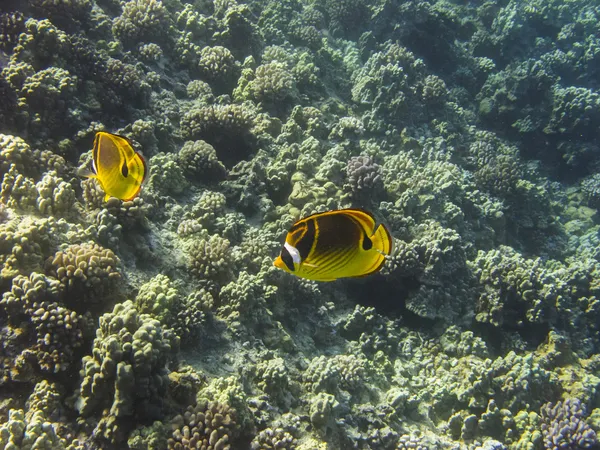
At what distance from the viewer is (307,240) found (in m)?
1.82

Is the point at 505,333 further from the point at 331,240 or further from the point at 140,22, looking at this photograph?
the point at 140,22

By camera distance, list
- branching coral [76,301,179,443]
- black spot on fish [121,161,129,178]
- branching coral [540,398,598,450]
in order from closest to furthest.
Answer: black spot on fish [121,161,129,178] → branching coral [76,301,179,443] → branching coral [540,398,598,450]

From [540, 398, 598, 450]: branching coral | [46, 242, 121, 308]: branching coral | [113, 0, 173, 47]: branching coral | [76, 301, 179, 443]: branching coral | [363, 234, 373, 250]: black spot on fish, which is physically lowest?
[540, 398, 598, 450]: branching coral

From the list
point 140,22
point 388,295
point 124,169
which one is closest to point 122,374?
point 124,169

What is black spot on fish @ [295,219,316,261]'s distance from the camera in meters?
1.81

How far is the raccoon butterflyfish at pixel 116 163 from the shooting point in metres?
2.50

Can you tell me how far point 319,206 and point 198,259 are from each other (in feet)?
7.03

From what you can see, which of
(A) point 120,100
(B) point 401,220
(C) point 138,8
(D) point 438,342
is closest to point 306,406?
(D) point 438,342

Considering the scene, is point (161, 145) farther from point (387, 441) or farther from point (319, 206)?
point (387, 441)

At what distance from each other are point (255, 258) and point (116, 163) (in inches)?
115

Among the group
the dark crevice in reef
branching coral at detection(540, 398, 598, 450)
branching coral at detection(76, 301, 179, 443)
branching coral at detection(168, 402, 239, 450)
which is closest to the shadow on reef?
the dark crevice in reef

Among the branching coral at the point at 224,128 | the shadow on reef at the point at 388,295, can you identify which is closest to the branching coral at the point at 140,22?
the branching coral at the point at 224,128

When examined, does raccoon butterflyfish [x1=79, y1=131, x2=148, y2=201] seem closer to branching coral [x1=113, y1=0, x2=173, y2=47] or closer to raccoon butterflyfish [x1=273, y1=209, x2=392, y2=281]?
raccoon butterflyfish [x1=273, y1=209, x2=392, y2=281]

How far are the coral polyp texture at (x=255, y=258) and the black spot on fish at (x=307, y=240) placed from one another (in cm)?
87
